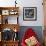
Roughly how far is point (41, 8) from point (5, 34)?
164cm

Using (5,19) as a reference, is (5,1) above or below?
above

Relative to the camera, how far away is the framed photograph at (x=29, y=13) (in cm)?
565

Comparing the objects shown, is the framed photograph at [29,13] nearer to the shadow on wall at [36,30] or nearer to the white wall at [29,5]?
the white wall at [29,5]

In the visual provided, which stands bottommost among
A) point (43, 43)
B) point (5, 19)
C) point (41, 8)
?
point (43, 43)

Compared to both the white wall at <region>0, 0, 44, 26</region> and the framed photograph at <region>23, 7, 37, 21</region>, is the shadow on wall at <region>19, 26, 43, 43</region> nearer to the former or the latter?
the white wall at <region>0, 0, 44, 26</region>

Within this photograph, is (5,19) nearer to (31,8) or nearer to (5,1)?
(5,1)

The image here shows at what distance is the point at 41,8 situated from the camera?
5688 mm

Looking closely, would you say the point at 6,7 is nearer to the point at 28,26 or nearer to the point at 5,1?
the point at 5,1

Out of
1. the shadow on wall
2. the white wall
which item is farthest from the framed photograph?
the shadow on wall

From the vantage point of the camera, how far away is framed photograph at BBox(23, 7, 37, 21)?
5652 mm

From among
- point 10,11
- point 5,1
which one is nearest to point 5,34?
point 10,11

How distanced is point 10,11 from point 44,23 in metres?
1.31

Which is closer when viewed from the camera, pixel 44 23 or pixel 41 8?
pixel 44 23

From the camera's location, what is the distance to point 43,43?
5.46 metres
